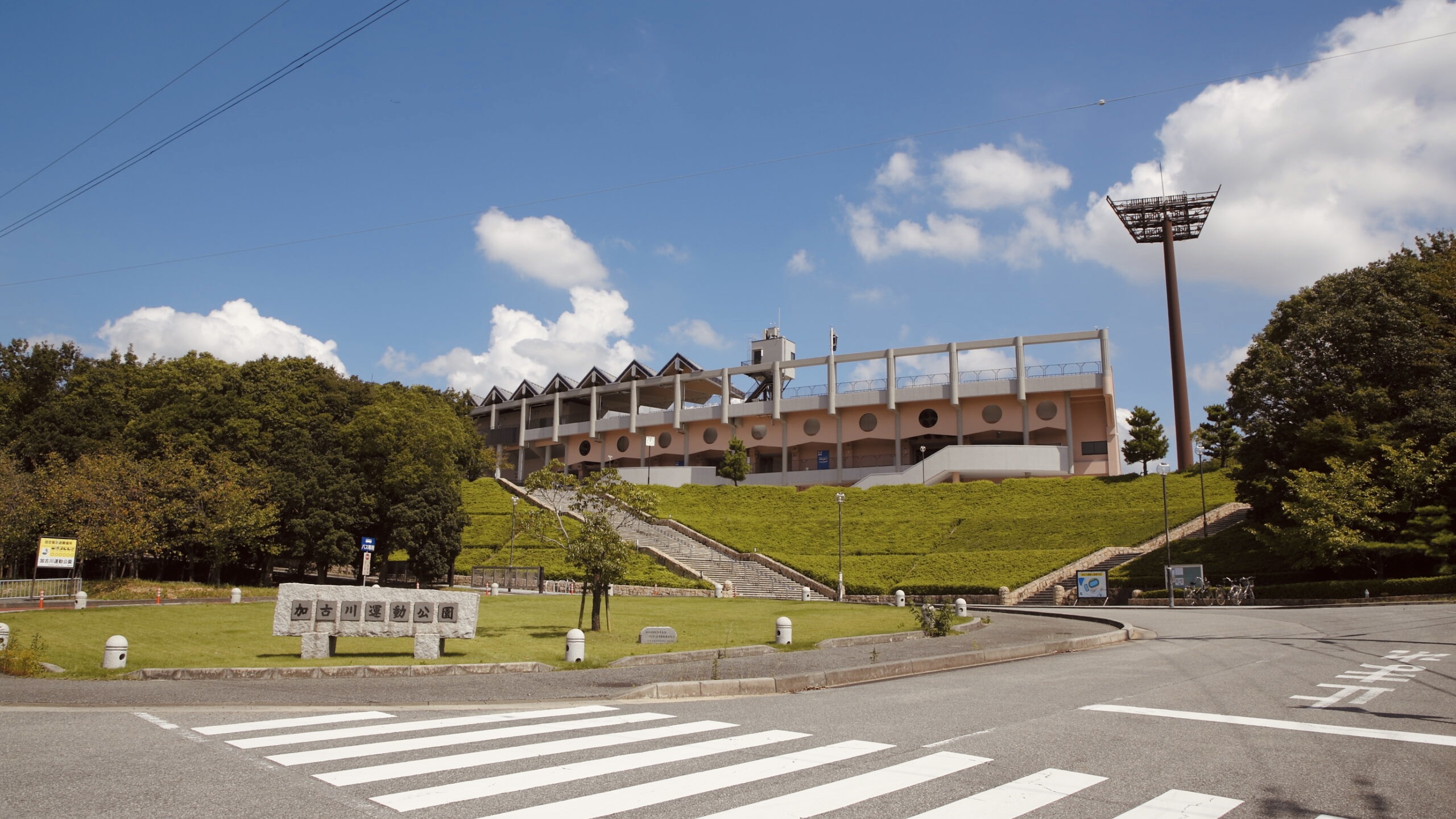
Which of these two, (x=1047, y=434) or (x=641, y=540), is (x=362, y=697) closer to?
(x=641, y=540)

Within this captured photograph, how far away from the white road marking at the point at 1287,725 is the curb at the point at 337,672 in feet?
28.1

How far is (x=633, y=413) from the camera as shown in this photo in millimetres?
78750

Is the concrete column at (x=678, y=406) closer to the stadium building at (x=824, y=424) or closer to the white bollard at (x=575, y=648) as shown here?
the stadium building at (x=824, y=424)

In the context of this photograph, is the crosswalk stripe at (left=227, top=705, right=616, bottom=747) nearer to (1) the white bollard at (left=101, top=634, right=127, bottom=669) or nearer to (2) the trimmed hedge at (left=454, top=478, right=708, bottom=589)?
(1) the white bollard at (left=101, top=634, right=127, bottom=669)

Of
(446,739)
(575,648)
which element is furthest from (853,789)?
(575,648)

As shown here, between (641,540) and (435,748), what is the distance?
42.4 meters

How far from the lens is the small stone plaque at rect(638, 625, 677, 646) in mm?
17797

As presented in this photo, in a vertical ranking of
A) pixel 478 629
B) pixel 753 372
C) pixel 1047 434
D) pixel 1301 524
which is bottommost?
pixel 478 629

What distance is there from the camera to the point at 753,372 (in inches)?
2960

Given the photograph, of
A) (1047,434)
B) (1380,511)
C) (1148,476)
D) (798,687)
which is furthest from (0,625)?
(1047,434)

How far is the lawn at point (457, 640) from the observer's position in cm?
1491

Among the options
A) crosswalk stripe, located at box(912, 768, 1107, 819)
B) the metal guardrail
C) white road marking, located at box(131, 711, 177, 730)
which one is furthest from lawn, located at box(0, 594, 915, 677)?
crosswalk stripe, located at box(912, 768, 1107, 819)

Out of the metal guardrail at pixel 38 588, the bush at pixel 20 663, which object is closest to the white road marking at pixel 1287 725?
the bush at pixel 20 663

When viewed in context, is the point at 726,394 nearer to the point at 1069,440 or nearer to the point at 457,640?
the point at 1069,440
